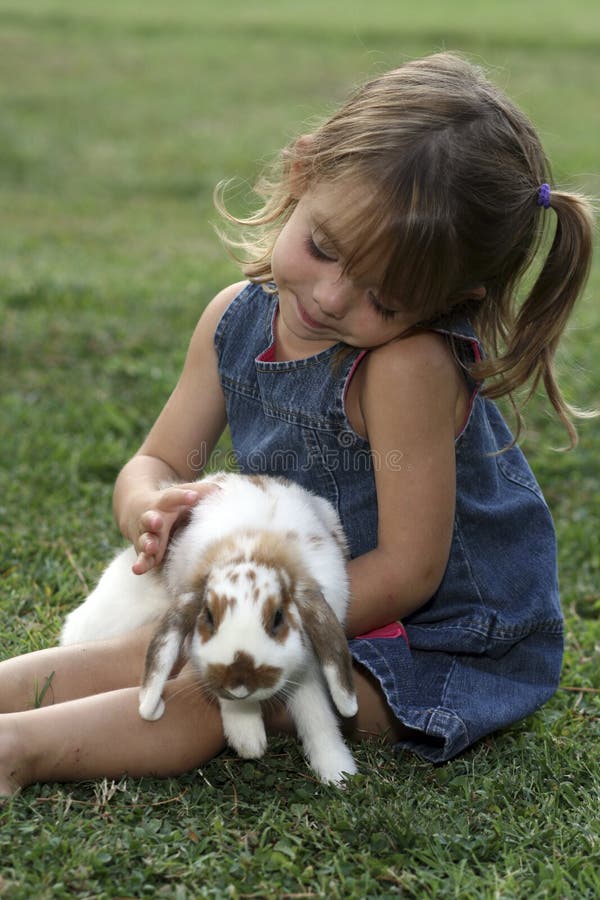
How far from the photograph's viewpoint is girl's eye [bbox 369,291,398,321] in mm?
2727

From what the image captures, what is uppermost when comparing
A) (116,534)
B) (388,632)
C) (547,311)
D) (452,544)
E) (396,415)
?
(547,311)

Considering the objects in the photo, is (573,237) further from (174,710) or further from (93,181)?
(93,181)

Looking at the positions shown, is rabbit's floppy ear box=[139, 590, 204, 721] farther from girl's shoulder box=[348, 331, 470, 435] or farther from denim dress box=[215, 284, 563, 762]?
girl's shoulder box=[348, 331, 470, 435]

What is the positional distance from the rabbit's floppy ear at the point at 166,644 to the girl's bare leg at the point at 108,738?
13 cm

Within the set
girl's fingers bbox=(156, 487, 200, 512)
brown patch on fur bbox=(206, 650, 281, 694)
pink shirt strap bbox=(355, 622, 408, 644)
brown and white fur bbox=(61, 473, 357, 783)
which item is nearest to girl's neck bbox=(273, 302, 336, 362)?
brown and white fur bbox=(61, 473, 357, 783)

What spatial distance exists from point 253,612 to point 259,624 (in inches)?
1.1

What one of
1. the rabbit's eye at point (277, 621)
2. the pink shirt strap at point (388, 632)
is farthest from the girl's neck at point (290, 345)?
the rabbit's eye at point (277, 621)

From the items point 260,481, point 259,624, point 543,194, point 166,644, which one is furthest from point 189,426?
point 543,194

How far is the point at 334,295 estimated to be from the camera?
271 cm

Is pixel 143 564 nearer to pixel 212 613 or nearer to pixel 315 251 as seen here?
pixel 212 613

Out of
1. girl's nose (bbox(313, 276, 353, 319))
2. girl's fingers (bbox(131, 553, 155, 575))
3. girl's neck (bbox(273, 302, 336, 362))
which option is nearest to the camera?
girl's nose (bbox(313, 276, 353, 319))

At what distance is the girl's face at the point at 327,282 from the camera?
8.80 feet

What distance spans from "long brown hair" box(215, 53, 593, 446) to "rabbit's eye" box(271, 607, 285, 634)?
0.81m

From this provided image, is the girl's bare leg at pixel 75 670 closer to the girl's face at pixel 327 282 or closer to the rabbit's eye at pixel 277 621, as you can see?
the rabbit's eye at pixel 277 621
